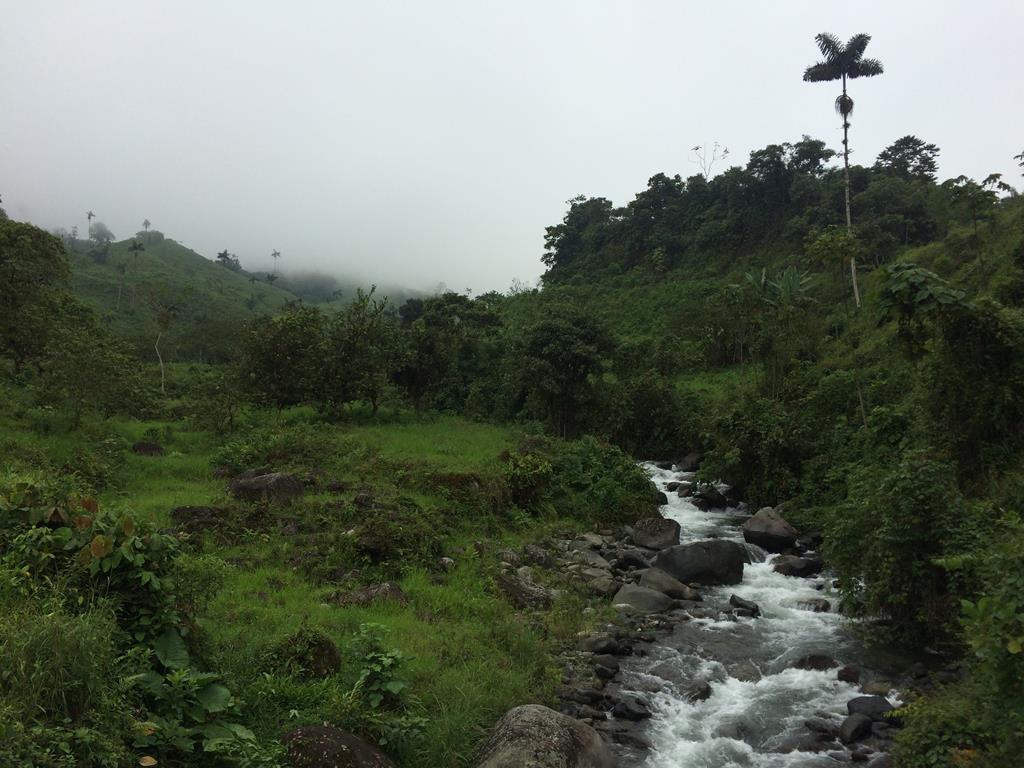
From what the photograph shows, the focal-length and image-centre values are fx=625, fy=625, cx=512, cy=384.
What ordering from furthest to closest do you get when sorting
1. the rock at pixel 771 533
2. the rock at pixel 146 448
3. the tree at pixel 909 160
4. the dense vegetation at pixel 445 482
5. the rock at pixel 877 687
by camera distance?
the tree at pixel 909 160 → the rock at pixel 146 448 → the rock at pixel 771 533 → the rock at pixel 877 687 → the dense vegetation at pixel 445 482

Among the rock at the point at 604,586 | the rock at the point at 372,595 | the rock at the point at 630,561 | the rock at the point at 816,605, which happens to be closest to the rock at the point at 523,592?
the rock at the point at 604,586

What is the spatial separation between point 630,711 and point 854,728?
10.1ft

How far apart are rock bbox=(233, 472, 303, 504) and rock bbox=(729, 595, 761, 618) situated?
10.6 m

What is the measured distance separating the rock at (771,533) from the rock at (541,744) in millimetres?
11160

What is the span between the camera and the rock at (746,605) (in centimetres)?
1340

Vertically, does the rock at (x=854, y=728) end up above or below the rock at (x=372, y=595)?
below

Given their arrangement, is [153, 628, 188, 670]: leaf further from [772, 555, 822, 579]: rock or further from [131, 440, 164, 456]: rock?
[131, 440, 164, 456]: rock

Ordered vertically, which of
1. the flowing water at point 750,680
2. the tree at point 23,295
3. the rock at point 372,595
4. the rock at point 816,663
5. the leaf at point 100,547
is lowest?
the flowing water at point 750,680

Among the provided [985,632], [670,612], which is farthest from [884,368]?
[985,632]

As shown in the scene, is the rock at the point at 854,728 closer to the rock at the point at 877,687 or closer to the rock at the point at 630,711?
the rock at the point at 877,687

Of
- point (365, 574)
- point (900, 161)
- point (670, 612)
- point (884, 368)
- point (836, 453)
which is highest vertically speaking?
point (900, 161)

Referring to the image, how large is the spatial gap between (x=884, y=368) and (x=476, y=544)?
59.6 feet

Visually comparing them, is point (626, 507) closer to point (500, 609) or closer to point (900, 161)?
point (500, 609)

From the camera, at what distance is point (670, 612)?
13.6 m
